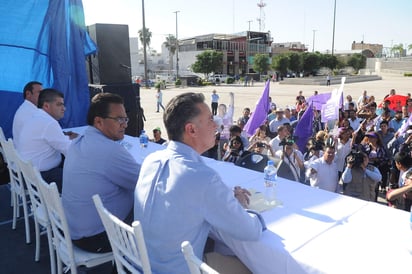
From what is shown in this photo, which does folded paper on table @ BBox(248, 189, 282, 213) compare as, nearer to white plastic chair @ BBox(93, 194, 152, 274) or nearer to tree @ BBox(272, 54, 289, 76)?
white plastic chair @ BBox(93, 194, 152, 274)

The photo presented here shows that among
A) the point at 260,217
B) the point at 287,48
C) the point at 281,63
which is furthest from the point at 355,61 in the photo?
the point at 260,217

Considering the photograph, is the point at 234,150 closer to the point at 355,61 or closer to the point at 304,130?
the point at 304,130

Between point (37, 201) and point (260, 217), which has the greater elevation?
point (260, 217)

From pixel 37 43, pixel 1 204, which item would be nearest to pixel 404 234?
pixel 1 204

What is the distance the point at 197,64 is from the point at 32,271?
171ft

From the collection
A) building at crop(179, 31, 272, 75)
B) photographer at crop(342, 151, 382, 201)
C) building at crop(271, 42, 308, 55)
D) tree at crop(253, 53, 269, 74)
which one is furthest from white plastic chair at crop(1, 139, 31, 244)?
building at crop(271, 42, 308, 55)

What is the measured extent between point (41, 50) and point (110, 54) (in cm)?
144

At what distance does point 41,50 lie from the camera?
5.54 metres

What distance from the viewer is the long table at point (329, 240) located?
1.61m

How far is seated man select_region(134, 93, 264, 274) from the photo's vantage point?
1571mm

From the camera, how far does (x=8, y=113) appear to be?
545 cm

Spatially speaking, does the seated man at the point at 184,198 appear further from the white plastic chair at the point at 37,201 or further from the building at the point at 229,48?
the building at the point at 229,48

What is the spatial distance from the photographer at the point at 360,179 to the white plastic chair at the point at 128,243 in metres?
3.16

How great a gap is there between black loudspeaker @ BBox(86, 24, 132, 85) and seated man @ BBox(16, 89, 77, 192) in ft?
9.84
